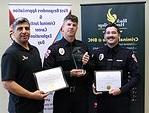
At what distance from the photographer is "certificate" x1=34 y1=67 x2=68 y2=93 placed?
2.97m

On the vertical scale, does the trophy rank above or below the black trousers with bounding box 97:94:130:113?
above

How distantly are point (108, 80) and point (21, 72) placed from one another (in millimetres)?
1061

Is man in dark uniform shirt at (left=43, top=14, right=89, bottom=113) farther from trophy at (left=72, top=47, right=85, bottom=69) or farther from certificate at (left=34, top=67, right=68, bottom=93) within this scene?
certificate at (left=34, top=67, right=68, bottom=93)

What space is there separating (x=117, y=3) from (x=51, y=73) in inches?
66.0

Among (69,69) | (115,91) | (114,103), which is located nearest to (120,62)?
(115,91)

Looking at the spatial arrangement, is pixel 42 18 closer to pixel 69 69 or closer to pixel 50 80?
pixel 69 69

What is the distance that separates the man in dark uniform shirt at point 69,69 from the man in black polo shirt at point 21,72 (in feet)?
1.30

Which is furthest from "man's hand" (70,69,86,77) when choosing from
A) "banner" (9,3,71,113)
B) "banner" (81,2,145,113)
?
"banner" (9,3,71,113)

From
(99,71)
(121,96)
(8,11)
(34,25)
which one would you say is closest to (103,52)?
(99,71)

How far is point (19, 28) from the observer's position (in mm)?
2902

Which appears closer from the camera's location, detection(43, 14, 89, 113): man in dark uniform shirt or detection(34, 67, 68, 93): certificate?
detection(34, 67, 68, 93): certificate

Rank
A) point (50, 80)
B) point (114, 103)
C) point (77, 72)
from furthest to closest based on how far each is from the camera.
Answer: point (114, 103)
point (77, 72)
point (50, 80)

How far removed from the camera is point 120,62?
134 inches

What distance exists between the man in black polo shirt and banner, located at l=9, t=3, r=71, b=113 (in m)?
1.23
